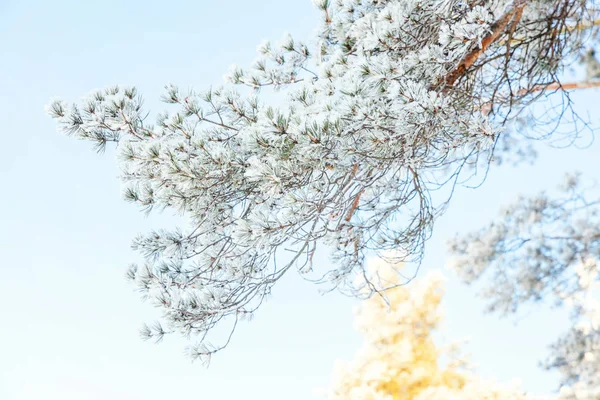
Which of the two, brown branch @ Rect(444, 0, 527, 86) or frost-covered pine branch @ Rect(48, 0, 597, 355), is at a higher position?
brown branch @ Rect(444, 0, 527, 86)

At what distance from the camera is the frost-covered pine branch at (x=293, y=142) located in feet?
3.83

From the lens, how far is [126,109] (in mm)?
1272

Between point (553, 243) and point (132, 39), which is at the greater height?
→ point (132, 39)

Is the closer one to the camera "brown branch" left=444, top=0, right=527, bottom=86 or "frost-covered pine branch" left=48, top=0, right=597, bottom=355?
"frost-covered pine branch" left=48, top=0, right=597, bottom=355

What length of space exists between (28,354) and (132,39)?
5897 mm

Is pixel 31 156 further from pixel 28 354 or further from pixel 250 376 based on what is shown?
pixel 250 376

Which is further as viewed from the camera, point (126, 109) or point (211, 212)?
point (211, 212)

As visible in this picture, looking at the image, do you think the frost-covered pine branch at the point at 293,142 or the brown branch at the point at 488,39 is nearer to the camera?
the frost-covered pine branch at the point at 293,142

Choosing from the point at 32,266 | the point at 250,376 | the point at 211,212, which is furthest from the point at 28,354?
the point at 211,212

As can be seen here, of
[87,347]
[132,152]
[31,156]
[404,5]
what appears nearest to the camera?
[132,152]

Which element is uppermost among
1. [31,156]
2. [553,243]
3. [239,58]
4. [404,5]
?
[239,58]

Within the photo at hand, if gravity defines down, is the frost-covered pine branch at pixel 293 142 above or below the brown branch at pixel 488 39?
below

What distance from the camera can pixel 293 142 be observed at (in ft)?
3.73

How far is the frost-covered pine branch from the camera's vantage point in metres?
1.17
